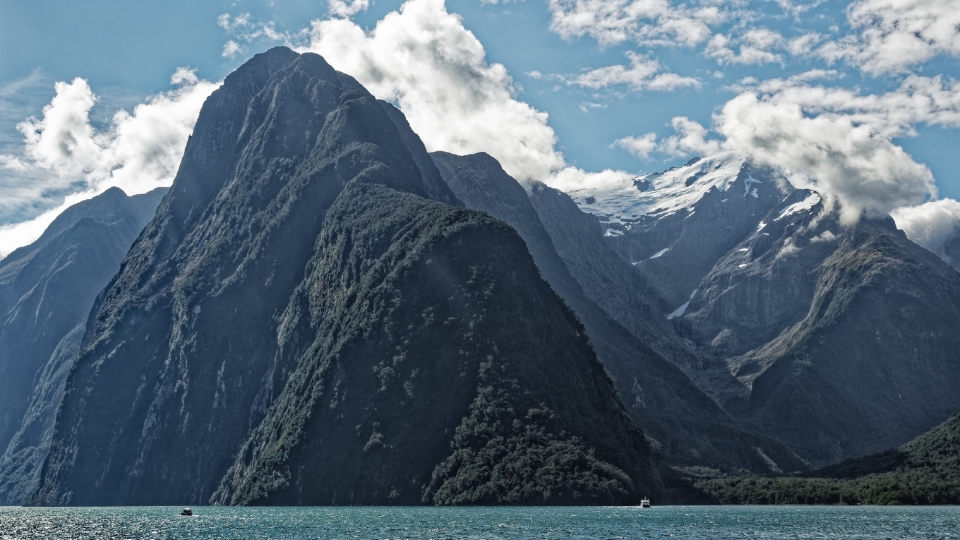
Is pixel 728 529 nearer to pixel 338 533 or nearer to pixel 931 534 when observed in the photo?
pixel 931 534

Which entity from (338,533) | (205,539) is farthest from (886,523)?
(205,539)

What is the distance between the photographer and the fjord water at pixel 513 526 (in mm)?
135875

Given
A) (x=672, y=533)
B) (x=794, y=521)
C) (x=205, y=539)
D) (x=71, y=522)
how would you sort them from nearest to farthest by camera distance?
(x=205, y=539)
(x=672, y=533)
(x=794, y=521)
(x=71, y=522)

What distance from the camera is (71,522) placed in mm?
179625

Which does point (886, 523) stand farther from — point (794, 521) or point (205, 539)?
point (205, 539)

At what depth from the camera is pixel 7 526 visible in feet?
554

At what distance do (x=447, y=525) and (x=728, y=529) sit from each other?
37.7 metres

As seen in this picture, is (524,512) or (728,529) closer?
(728,529)

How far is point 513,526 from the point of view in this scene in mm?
151250

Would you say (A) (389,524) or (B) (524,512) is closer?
(A) (389,524)

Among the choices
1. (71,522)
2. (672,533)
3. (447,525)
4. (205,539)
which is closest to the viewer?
(205,539)

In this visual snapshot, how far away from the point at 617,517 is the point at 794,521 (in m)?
27.8

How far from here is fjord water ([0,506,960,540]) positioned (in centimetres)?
13588

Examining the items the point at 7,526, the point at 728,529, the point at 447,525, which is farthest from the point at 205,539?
the point at 728,529
